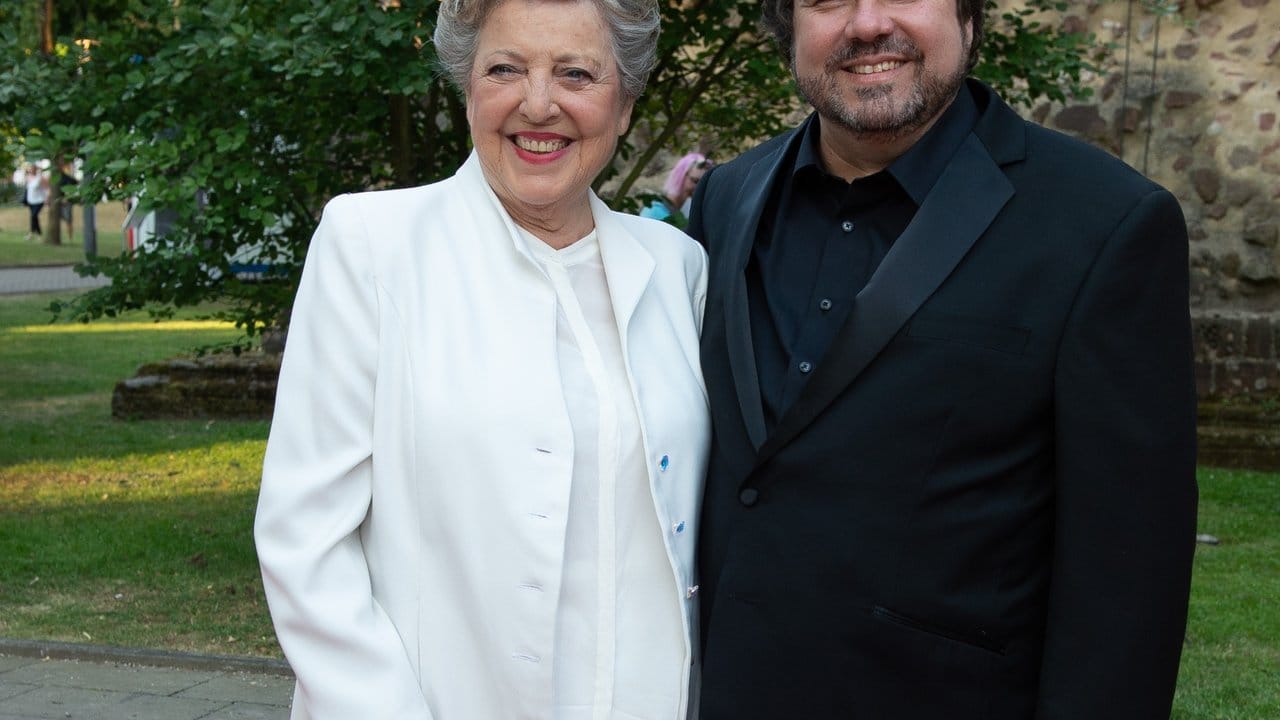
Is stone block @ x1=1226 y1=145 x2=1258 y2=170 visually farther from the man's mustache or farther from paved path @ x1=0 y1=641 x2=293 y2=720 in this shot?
the man's mustache

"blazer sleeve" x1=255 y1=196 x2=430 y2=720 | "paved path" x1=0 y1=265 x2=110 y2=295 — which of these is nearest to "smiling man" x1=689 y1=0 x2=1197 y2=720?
"blazer sleeve" x1=255 y1=196 x2=430 y2=720

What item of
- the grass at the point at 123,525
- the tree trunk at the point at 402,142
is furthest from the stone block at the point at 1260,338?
the grass at the point at 123,525

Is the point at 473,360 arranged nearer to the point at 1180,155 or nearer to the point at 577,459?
the point at 577,459

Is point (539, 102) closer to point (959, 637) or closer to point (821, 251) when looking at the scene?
point (821, 251)

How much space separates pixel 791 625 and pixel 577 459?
1.45 feet

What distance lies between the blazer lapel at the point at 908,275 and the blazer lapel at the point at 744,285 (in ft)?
0.26

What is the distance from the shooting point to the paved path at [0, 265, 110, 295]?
2302 centimetres

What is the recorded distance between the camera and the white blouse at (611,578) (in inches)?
105

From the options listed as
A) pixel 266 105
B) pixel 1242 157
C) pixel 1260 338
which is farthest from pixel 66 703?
pixel 1242 157

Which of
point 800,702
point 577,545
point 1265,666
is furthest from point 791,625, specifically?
point 1265,666

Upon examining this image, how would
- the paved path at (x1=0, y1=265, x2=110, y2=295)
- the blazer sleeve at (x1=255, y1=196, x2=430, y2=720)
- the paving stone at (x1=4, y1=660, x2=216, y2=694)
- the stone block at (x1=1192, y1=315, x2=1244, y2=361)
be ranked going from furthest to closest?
the paved path at (x1=0, y1=265, x2=110, y2=295), the stone block at (x1=1192, y1=315, x2=1244, y2=361), the paving stone at (x1=4, y1=660, x2=216, y2=694), the blazer sleeve at (x1=255, y1=196, x2=430, y2=720)

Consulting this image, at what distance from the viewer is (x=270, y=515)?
259 cm

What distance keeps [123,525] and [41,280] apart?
18428 mm

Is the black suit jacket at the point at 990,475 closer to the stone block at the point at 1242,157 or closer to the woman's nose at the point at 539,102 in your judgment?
the woman's nose at the point at 539,102
